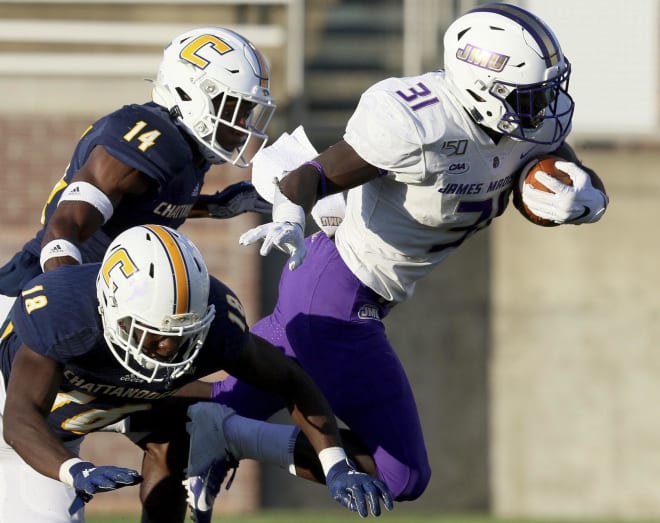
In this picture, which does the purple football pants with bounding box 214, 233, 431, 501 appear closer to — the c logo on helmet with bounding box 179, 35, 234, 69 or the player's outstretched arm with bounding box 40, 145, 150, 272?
the player's outstretched arm with bounding box 40, 145, 150, 272

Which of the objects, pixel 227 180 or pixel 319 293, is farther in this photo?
pixel 227 180

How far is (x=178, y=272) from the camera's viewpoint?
406cm

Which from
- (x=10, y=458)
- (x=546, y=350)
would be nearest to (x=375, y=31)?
(x=546, y=350)

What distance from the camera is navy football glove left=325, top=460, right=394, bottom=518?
13.6 ft

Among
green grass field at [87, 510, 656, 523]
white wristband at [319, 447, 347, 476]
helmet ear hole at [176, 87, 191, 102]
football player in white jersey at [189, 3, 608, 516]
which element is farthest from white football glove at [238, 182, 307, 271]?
green grass field at [87, 510, 656, 523]

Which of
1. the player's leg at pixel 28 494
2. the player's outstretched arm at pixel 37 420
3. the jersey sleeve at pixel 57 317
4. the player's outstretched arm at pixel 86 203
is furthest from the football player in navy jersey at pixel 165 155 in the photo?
the player's leg at pixel 28 494

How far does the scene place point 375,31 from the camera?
32.9 feet

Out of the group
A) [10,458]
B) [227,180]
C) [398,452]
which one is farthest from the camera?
[227,180]

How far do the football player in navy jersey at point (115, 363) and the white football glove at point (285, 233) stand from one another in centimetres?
23

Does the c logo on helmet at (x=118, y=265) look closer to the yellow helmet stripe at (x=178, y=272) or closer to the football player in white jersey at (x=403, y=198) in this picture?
the yellow helmet stripe at (x=178, y=272)

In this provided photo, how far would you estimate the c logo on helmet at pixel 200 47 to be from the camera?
5.09 m

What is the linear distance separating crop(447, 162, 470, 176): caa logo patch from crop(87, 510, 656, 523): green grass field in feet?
13.1

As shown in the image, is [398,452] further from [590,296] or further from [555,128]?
[590,296]

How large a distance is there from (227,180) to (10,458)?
4528 mm
